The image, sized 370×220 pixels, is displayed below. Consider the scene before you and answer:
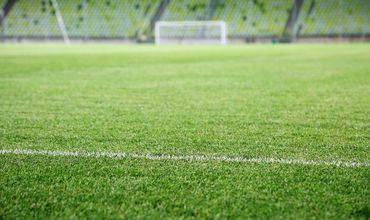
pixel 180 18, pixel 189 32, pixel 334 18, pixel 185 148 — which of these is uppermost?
pixel 185 148

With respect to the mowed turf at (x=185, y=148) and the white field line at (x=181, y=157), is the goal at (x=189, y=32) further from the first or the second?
the white field line at (x=181, y=157)

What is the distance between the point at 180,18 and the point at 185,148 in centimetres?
3558

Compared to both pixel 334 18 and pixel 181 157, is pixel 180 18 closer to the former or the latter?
pixel 334 18

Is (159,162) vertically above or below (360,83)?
above

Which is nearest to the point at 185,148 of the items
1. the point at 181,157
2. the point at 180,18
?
the point at 181,157

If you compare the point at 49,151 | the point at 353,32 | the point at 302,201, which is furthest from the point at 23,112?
the point at 353,32

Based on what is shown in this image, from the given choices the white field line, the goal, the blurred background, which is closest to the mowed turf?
Answer: the white field line

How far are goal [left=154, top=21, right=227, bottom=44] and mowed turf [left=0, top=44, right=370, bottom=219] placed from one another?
30.1 m

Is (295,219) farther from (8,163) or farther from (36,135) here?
(36,135)

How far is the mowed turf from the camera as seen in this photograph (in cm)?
222

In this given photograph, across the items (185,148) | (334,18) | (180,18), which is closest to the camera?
(185,148)

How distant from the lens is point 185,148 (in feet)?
10.7

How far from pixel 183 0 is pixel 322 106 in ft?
116

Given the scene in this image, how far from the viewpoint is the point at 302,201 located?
2252 mm
